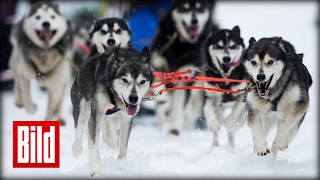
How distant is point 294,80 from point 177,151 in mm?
1457

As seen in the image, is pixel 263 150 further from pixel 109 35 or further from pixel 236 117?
pixel 109 35

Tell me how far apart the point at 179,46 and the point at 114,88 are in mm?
2388

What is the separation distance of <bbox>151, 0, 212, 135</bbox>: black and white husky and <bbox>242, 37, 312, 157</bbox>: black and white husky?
2022 millimetres

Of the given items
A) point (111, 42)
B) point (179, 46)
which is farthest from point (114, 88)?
point (179, 46)

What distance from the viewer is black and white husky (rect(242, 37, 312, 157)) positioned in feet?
11.9

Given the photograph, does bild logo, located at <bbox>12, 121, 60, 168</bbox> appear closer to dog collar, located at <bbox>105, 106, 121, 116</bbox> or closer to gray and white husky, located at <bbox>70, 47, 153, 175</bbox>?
gray and white husky, located at <bbox>70, 47, 153, 175</bbox>

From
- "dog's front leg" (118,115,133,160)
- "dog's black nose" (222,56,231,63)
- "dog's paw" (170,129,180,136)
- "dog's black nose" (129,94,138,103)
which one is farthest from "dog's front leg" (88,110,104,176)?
"dog's paw" (170,129,180,136)

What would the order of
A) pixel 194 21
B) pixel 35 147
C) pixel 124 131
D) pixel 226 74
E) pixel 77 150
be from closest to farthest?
1. pixel 124 131
2. pixel 35 147
3. pixel 77 150
4. pixel 226 74
5. pixel 194 21

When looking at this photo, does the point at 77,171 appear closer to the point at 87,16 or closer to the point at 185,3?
the point at 185,3

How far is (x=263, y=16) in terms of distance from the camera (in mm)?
15422

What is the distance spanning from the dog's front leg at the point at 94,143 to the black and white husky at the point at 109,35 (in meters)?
1.10

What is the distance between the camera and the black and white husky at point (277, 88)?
142 inches

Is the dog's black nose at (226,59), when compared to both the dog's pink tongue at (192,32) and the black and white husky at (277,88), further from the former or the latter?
the dog's pink tongue at (192,32)

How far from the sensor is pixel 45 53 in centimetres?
552
